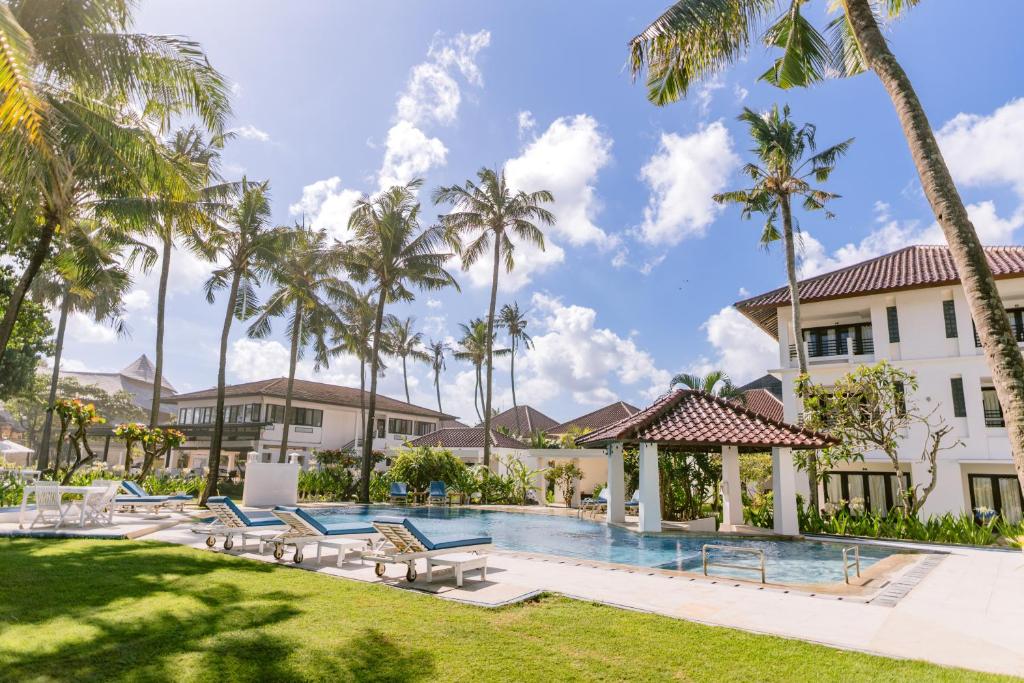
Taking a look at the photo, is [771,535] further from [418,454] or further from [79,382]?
[79,382]

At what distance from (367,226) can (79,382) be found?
52.2m

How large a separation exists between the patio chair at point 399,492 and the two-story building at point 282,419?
11.3 metres

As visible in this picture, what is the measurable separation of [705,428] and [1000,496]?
13717mm

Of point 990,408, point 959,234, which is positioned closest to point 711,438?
point 959,234

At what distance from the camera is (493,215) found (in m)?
29.7

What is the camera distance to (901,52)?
28.2 ft

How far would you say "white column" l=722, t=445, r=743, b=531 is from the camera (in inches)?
716

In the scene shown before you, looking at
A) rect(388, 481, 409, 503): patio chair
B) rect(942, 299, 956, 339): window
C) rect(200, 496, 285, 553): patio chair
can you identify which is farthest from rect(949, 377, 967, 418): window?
rect(200, 496, 285, 553): patio chair

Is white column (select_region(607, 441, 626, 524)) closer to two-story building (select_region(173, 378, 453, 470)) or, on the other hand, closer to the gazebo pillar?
the gazebo pillar

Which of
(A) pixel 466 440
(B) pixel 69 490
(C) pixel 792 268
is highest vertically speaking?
(C) pixel 792 268

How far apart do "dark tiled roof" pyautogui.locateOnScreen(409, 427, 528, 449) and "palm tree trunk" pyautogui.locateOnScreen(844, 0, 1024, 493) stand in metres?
28.4

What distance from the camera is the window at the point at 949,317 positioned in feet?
71.6

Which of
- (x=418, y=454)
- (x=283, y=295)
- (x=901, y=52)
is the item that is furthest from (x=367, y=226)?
A: (x=901, y=52)

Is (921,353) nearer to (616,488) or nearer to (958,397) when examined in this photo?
(958,397)
